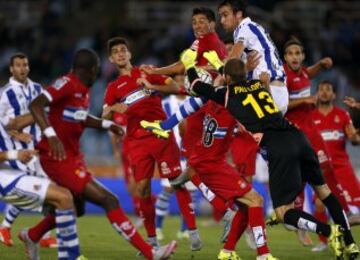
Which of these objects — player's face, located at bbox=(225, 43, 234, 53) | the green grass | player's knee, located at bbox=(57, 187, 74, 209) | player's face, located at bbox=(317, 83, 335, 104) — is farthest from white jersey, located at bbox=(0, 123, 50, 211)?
player's face, located at bbox=(317, 83, 335, 104)

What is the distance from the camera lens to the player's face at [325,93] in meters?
15.1

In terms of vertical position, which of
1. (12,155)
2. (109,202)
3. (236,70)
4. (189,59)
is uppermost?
(189,59)

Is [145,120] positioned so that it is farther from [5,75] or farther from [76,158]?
[5,75]

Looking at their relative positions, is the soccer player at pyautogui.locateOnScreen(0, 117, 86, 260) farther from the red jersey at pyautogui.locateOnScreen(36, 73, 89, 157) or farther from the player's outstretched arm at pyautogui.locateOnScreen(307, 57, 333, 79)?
the player's outstretched arm at pyautogui.locateOnScreen(307, 57, 333, 79)

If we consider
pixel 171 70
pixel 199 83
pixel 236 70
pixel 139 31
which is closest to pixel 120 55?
pixel 171 70

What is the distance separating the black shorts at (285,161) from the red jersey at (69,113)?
1.99 m

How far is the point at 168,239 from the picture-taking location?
15469mm

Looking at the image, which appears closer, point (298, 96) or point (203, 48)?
point (203, 48)

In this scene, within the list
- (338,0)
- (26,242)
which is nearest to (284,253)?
(26,242)

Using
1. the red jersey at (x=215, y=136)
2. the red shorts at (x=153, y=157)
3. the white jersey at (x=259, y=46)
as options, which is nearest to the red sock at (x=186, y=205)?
the red shorts at (x=153, y=157)

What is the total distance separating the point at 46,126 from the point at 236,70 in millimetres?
2097

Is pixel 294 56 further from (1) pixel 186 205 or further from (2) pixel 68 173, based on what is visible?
(2) pixel 68 173

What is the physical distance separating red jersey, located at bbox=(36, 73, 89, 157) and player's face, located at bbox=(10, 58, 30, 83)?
8.01ft

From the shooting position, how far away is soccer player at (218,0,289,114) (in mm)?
11961
